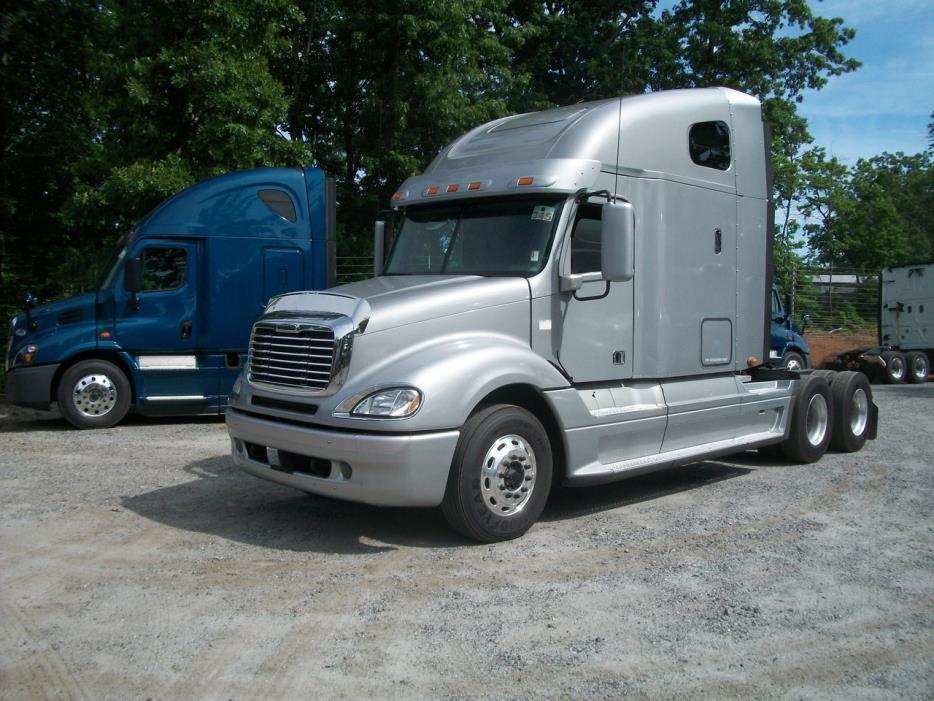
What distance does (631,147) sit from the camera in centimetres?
720

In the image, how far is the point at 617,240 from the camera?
6441 mm

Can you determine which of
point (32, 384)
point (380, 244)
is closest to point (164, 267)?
point (32, 384)

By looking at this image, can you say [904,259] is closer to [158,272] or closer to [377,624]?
[158,272]

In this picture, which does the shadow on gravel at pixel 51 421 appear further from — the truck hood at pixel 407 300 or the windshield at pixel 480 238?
the truck hood at pixel 407 300

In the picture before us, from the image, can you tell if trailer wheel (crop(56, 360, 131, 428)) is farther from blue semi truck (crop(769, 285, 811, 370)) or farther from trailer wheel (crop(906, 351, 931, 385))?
trailer wheel (crop(906, 351, 931, 385))

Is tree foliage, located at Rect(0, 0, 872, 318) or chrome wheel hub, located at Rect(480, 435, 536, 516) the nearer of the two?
chrome wheel hub, located at Rect(480, 435, 536, 516)

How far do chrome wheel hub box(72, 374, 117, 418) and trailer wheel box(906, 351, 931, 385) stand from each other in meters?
18.9

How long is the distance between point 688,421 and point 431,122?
1508cm

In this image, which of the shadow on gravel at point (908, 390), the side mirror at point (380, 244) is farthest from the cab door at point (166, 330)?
the shadow on gravel at point (908, 390)

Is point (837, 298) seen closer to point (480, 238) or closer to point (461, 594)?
point (480, 238)

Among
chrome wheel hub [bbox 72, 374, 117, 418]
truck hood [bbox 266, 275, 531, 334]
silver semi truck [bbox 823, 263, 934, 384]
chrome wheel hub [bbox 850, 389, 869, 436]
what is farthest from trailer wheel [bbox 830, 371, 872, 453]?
silver semi truck [bbox 823, 263, 934, 384]

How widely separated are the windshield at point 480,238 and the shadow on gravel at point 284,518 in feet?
6.50

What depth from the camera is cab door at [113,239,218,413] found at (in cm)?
1173

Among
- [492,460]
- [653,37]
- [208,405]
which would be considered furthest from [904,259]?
[492,460]
